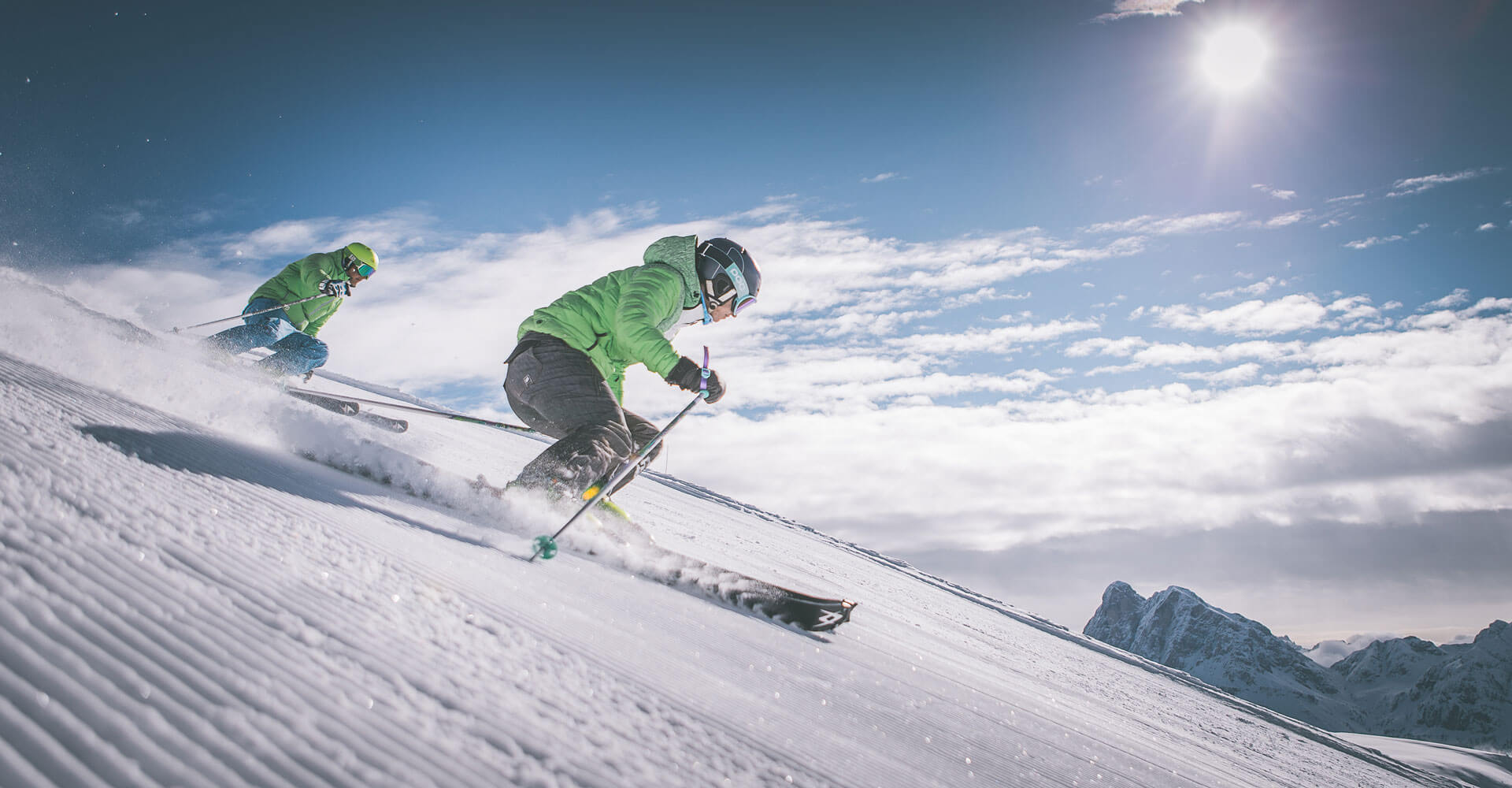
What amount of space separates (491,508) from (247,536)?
1.87 m

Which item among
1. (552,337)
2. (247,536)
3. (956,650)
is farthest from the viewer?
(956,650)

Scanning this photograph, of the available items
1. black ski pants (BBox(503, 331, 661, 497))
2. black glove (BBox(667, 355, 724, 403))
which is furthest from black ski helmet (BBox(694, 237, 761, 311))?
black ski pants (BBox(503, 331, 661, 497))

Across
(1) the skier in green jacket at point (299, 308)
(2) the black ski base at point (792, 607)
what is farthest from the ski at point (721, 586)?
(1) the skier in green jacket at point (299, 308)

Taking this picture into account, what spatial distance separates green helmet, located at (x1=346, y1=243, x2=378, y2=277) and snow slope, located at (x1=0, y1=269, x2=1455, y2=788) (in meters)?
4.95

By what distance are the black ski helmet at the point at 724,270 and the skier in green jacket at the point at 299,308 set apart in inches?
208

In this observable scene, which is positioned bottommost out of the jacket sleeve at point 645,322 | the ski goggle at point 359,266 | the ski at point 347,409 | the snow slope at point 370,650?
the snow slope at point 370,650

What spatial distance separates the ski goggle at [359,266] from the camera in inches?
334

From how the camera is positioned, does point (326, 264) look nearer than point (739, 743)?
No

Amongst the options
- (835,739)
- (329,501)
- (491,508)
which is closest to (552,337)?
(491,508)

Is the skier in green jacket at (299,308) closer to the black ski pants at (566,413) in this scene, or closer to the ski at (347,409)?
the ski at (347,409)

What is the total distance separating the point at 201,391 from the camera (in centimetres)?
394

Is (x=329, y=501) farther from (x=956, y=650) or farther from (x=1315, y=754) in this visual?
(x=1315, y=754)

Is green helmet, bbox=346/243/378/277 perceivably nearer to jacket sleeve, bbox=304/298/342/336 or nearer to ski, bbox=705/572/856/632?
jacket sleeve, bbox=304/298/342/336

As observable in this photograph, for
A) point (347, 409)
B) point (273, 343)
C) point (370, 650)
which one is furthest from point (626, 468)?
point (273, 343)
